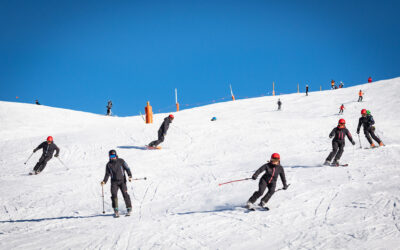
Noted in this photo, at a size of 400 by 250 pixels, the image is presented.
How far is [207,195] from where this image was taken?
837 centimetres

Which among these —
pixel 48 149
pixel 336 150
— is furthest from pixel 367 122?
pixel 48 149

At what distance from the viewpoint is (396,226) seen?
17.1 ft

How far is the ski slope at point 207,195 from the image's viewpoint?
18.0ft

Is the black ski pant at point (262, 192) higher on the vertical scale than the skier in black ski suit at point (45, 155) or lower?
lower

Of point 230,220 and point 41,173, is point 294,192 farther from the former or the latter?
point 41,173

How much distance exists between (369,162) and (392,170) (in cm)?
115

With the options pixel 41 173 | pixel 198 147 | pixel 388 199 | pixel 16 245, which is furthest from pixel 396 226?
pixel 41 173

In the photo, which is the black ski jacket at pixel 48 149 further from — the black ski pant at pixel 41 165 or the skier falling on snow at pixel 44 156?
the black ski pant at pixel 41 165

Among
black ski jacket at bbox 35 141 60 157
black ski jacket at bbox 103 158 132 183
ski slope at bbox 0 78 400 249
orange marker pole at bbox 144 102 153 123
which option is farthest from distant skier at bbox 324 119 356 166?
orange marker pole at bbox 144 102 153 123

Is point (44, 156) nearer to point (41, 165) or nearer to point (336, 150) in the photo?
point (41, 165)

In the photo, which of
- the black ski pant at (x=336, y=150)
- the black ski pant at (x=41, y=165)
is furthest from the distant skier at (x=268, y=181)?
the black ski pant at (x=41, y=165)

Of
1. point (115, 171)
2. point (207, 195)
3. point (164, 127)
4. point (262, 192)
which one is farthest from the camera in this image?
point (164, 127)

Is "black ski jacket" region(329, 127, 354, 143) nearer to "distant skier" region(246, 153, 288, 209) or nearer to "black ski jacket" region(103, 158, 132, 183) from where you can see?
"distant skier" region(246, 153, 288, 209)

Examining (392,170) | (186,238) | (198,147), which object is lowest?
(186,238)
